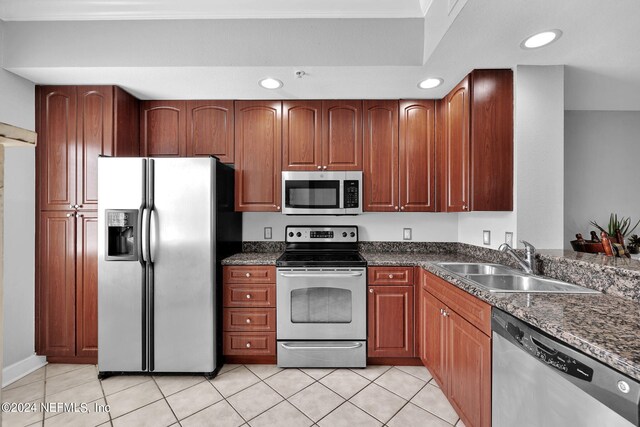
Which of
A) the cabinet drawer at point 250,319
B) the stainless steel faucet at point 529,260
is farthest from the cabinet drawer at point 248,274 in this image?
the stainless steel faucet at point 529,260

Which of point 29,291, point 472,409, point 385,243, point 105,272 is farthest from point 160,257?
point 472,409

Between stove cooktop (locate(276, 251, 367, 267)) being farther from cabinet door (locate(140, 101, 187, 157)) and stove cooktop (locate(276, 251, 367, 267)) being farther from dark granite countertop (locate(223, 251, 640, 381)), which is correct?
cabinet door (locate(140, 101, 187, 157))

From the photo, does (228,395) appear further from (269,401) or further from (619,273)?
(619,273)

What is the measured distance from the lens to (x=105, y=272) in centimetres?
220

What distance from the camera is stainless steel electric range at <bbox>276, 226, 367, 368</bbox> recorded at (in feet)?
7.64

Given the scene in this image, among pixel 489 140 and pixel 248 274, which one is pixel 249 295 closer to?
pixel 248 274

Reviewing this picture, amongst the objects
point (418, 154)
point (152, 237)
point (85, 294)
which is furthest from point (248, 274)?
point (418, 154)

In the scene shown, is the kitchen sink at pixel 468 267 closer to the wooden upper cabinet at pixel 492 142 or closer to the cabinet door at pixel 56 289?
the wooden upper cabinet at pixel 492 142

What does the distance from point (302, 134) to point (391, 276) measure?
1.47 m

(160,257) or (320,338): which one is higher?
(160,257)

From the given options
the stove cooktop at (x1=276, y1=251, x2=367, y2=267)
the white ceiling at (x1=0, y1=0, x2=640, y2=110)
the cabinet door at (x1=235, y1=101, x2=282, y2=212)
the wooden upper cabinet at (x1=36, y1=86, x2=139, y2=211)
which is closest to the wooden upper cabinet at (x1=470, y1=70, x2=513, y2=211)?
the white ceiling at (x1=0, y1=0, x2=640, y2=110)

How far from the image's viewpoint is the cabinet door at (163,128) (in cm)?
266

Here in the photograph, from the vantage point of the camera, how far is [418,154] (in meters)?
2.64

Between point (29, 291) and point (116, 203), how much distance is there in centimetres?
107
